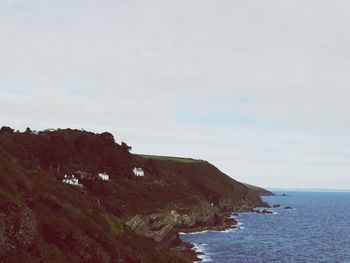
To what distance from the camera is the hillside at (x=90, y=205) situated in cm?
3572

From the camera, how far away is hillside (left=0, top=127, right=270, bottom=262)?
1406 inches

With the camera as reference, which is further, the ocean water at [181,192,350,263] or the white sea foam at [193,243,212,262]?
the ocean water at [181,192,350,263]

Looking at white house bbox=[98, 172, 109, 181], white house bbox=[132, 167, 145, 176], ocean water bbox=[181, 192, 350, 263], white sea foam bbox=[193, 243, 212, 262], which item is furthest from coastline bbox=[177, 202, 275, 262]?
white house bbox=[132, 167, 145, 176]

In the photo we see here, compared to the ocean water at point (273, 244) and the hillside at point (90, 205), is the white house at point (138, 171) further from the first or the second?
the ocean water at point (273, 244)

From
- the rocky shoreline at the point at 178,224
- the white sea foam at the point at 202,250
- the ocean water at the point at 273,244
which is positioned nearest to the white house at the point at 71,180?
the rocky shoreline at the point at 178,224

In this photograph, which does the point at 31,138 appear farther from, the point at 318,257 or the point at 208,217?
the point at 318,257

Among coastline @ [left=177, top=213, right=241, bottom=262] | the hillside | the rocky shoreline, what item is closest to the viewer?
the hillside

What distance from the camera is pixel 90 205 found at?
5766 cm

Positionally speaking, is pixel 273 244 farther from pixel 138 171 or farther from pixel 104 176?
pixel 138 171

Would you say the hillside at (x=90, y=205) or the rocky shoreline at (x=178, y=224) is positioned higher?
the hillside at (x=90, y=205)

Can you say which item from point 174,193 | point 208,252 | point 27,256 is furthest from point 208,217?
point 27,256

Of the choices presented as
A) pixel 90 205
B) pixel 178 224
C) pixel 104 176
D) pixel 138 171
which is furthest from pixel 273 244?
pixel 138 171

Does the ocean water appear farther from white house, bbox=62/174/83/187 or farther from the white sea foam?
white house, bbox=62/174/83/187

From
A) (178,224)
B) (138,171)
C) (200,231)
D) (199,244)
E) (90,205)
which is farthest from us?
(138,171)
